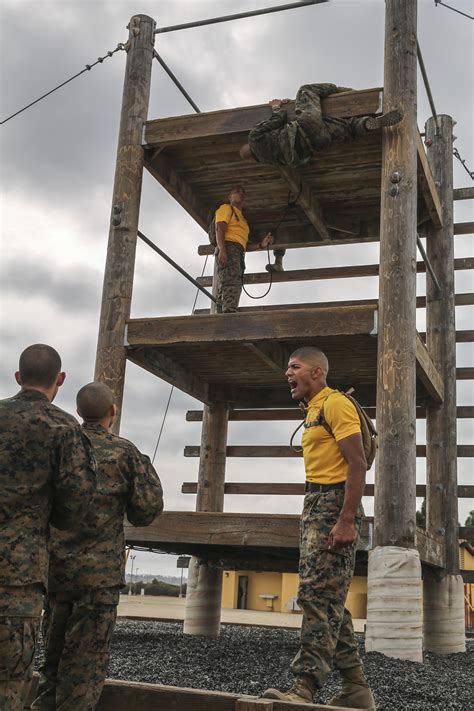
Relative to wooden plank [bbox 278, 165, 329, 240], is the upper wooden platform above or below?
above

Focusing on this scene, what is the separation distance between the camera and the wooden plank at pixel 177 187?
10.7 m

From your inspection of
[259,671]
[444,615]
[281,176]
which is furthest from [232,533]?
[281,176]

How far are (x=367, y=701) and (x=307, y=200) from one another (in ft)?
25.4

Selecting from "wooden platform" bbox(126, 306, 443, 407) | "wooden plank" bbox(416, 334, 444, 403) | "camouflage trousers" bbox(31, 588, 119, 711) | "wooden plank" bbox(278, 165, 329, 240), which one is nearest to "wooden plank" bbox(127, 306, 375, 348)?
"wooden platform" bbox(126, 306, 443, 407)

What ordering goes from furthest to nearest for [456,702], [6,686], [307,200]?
1. [307,200]
2. [456,702]
3. [6,686]

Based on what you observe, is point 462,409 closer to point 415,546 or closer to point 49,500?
point 415,546

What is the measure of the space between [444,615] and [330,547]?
23.8 feet

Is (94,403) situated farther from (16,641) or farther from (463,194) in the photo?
(463,194)

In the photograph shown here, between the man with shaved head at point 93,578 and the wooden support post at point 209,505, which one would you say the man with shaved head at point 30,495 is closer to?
the man with shaved head at point 93,578

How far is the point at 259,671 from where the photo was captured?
6645 mm

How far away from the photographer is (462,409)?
12.3m

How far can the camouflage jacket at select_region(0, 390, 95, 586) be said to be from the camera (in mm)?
3344

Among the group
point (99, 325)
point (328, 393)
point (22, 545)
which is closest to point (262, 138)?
point (99, 325)

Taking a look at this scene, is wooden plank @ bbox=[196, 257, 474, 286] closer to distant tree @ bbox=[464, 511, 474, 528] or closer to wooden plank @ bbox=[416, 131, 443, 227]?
wooden plank @ bbox=[416, 131, 443, 227]
